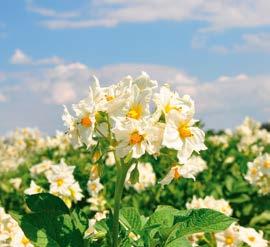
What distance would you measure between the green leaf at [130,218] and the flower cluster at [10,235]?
2.74 feet

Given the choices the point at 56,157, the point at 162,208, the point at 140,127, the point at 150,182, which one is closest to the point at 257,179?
the point at 150,182

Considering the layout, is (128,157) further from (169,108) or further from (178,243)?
(178,243)

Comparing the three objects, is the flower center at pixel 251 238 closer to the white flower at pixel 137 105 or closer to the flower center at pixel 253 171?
the white flower at pixel 137 105

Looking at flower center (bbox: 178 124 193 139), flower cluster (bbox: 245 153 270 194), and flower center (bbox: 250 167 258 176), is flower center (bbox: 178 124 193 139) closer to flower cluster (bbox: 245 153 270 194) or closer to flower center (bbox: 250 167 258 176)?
flower cluster (bbox: 245 153 270 194)

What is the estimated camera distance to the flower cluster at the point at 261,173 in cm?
531

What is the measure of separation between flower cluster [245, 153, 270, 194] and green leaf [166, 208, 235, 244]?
3105mm

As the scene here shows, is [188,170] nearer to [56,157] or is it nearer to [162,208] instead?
[162,208]

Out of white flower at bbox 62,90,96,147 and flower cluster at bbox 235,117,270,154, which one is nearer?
white flower at bbox 62,90,96,147

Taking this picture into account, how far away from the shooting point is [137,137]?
210cm

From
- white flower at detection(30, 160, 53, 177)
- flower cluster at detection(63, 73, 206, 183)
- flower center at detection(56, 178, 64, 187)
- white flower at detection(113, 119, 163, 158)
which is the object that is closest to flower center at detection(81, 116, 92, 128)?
flower cluster at detection(63, 73, 206, 183)

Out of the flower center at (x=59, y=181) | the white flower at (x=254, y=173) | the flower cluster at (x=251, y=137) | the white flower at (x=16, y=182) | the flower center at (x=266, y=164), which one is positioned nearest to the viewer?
the flower center at (x=59, y=181)

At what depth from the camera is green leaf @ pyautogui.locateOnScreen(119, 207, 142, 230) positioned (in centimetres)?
245

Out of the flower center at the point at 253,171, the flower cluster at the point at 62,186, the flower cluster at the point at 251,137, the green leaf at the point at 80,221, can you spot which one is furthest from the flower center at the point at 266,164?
the flower cluster at the point at 251,137

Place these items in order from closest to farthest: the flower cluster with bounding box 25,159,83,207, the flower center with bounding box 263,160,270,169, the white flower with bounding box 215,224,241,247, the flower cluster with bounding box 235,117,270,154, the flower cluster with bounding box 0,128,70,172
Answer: the white flower with bounding box 215,224,241,247, the flower cluster with bounding box 25,159,83,207, the flower center with bounding box 263,160,270,169, the flower cluster with bounding box 235,117,270,154, the flower cluster with bounding box 0,128,70,172
